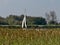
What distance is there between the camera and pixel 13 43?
13.9 ft

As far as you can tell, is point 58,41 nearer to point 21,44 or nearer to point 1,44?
point 21,44

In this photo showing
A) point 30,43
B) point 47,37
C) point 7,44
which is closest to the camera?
point 7,44

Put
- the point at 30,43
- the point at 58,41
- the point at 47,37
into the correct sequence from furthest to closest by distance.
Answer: the point at 47,37, the point at 58,41, the point at 30,43

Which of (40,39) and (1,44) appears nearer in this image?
(1,44)

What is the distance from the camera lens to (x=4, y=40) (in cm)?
441

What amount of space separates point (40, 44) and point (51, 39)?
0.58 metres

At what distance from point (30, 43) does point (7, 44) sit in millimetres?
501

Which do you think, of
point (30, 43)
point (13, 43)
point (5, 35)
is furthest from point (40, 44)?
point (5, 35)

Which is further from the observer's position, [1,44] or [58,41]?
[58,41]

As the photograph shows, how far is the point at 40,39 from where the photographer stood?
471 centimetres

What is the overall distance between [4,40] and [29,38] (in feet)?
2.03

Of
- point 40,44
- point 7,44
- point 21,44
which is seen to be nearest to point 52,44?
point 40,44

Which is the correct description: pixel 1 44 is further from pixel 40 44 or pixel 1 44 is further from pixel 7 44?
pixel 40 44

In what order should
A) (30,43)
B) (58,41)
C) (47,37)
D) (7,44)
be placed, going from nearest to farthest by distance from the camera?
(7,44), (30,43), (58,41), (47,37)
